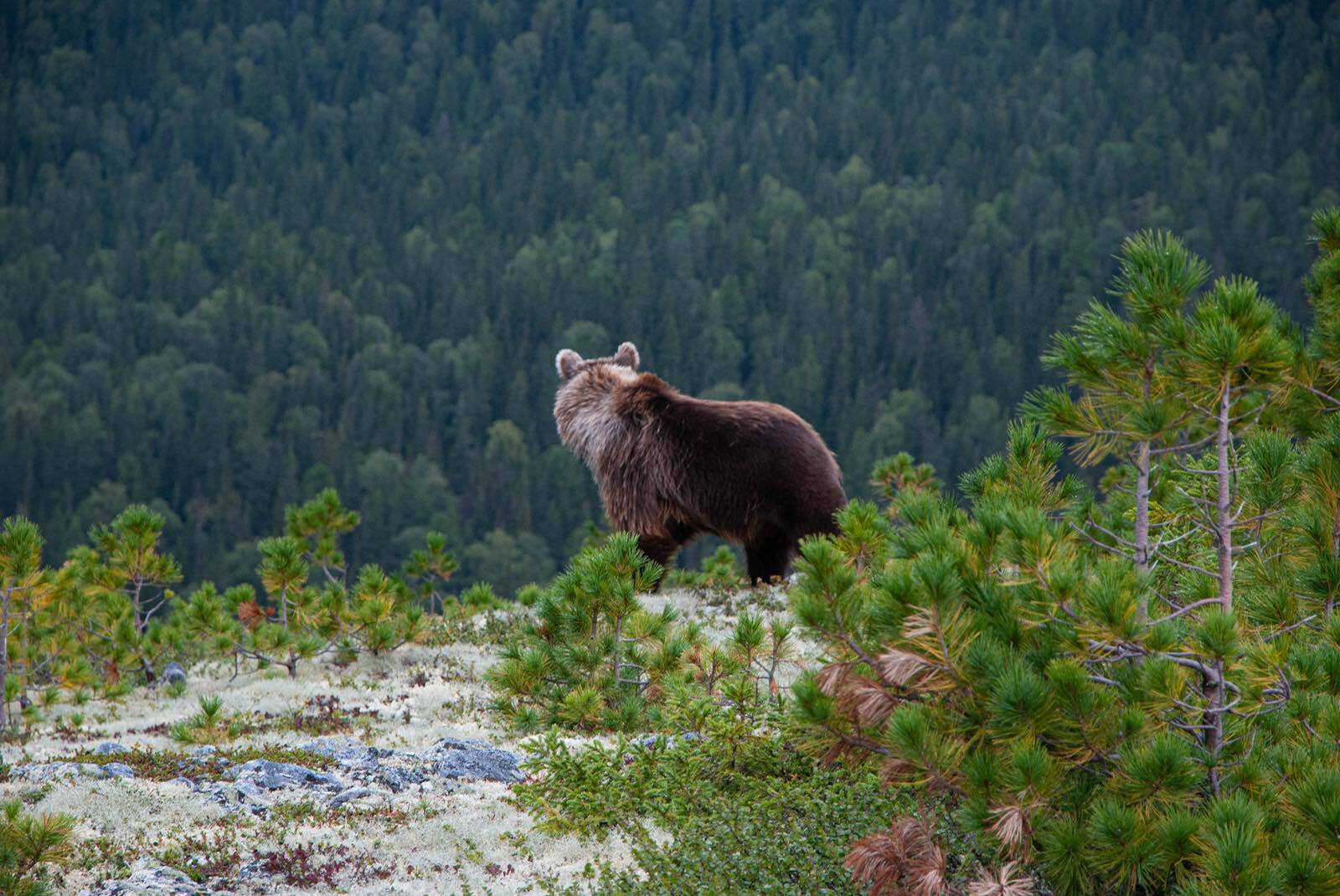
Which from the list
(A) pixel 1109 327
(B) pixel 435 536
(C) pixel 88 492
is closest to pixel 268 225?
(C) pixel 88 492

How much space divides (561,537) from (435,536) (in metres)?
76.2

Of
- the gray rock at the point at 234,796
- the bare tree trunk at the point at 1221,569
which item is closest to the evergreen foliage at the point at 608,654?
the gray rock at the point at 234,796

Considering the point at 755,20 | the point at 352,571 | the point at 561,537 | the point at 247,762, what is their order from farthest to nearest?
the point at 755,20 → the point at 561,537 → the point at 352,571 → the point at 247,762

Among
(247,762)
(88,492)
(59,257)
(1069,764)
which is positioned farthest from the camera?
(59,257)

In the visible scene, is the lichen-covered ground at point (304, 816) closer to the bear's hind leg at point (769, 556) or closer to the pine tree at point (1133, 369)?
the pine tree at point (1133, 369)

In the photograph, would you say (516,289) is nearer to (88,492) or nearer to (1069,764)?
(88,492)

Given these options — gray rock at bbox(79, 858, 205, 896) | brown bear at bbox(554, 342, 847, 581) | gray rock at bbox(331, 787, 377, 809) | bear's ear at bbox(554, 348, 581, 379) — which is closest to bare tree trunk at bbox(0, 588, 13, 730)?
gray rock at bbox(331, 787, 377, 809)

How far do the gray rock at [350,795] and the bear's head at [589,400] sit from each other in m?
5.53

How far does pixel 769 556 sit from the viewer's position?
12.8m

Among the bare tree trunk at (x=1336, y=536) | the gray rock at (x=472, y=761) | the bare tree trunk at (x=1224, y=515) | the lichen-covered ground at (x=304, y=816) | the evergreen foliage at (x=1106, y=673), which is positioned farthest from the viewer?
the gray rock at (x=472, y=761)

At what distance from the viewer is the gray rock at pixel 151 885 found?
6070 millimetres

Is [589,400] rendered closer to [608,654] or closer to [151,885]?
[608,654]

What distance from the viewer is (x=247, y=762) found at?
815 cm

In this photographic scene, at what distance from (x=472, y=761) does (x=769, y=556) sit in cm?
504
